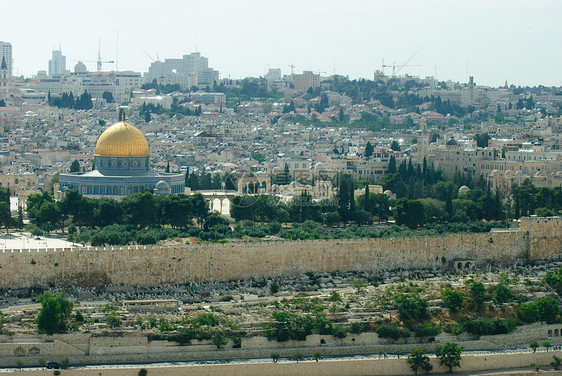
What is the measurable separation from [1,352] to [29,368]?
867 millimetres

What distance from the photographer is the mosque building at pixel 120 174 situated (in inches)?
2299

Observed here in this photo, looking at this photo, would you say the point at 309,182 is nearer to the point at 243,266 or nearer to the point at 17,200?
the point at 17,200

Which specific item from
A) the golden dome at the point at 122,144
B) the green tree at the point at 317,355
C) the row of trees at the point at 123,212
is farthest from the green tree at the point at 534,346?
the golden dome at the point at 122,144

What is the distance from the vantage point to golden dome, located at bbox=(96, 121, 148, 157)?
59.9 meters

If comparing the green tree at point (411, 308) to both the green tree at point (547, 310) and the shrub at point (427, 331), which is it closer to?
the shrub at point (427, 331)

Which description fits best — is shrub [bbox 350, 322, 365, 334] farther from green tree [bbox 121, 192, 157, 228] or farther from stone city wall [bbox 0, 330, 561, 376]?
green tree [bbox 121, 192, 157, 228]

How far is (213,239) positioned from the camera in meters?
46.6

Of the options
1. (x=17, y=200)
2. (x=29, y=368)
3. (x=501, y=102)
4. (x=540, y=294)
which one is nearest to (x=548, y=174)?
(x=17, y=200)

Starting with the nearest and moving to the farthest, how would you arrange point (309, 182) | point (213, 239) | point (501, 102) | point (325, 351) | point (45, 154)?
1. point (325, 351)
2. point (213, 239)
3. point (309, 182)
4. point (45, 154)
5. point (501, 102)

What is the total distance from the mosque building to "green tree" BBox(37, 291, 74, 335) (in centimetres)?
2456

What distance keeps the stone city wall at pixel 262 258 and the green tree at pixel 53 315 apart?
A: 4.33m

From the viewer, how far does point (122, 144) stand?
59906 mm

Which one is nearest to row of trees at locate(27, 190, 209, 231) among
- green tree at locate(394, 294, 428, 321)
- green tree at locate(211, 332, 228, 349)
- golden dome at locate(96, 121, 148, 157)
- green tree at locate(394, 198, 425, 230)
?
green tree at locate(394, 198, 425, 230)

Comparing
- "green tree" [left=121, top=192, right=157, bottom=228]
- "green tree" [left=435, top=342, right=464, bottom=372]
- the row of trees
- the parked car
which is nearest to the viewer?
the parked car
